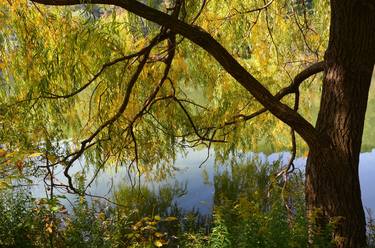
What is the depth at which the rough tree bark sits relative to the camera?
2016mm

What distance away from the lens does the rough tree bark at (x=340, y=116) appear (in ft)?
6.61

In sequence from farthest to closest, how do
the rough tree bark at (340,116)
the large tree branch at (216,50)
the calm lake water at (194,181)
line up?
the calm lake water at (194,181), the rough tree bark at (340,116), the large tree branch at (216,50)

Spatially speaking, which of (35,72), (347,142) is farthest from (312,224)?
(35,72)

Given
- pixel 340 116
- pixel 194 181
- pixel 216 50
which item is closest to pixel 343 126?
pixel 340 116

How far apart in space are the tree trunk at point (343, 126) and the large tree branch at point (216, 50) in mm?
115

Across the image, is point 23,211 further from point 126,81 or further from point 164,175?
point 164,175

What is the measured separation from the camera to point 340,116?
6.87 ft

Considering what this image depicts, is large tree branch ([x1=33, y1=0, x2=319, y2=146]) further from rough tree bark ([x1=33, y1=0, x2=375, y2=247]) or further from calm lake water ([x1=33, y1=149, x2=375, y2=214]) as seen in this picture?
calm lake water ([x1=33, y1=149, x2=375, y2=214])

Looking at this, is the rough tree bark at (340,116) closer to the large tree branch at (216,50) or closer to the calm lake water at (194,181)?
the large tree branch at (216,50)

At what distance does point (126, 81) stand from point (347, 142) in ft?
4.43

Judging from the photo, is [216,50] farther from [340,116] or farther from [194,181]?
[194,181]

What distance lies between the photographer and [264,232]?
1.93 m

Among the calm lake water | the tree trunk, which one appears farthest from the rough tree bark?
the calm lake water

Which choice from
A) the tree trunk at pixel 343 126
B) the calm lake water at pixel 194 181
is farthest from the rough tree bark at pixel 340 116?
the calm lake water at pixel 194 181
